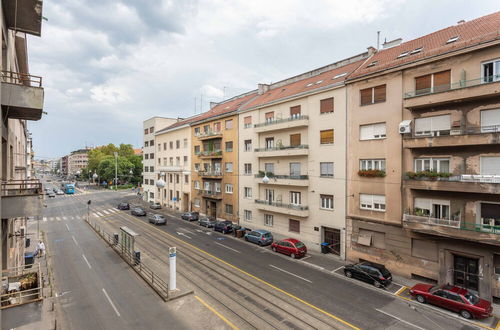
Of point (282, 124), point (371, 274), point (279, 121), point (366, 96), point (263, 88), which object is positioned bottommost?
point (371, 274)

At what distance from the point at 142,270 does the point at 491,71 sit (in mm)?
26461

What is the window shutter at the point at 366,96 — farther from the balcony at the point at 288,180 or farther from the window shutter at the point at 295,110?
the balcony at the point at 288,180

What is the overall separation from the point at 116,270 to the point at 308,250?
16.7 meters

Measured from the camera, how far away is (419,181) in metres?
16.9

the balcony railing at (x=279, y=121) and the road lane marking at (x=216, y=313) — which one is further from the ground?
the balcony railing at (x=279, y=121)

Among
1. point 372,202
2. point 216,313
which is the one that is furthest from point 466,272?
point 216,313

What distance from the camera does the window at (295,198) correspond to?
25.7 metres

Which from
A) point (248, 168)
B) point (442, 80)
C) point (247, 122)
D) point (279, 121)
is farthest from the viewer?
point (247, 122)

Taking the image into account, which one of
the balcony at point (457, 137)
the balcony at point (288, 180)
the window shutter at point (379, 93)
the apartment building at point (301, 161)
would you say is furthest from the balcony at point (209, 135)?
the balcony at point (457, 137)

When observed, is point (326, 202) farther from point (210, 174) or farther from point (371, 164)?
point (210, 174)

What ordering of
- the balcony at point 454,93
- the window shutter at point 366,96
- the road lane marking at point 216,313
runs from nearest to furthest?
1. the road lane marking at point 216,313
2. the balcony at point 454,93
3. the window shutter at point 366,96

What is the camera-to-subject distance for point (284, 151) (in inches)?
1022

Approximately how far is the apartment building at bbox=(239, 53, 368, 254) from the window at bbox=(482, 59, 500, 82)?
29.5 ft

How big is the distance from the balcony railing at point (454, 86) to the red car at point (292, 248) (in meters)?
14.5
